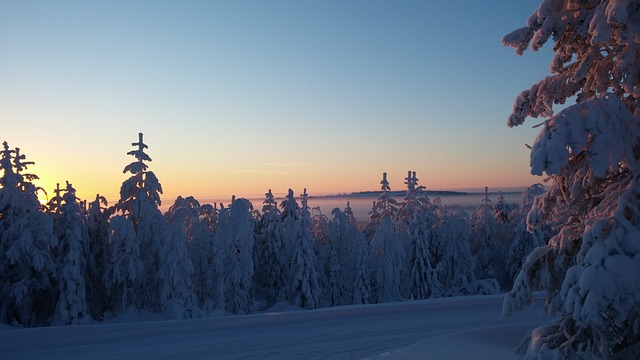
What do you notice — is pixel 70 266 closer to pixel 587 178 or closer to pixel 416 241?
pixel 416 241

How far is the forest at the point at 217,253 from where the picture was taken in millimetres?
29984

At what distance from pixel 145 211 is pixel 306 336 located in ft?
70.2

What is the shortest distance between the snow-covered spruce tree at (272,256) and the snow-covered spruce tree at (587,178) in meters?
39.2

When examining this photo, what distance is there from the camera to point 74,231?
101 ft

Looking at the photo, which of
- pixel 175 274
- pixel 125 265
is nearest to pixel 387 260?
pixel 175 274

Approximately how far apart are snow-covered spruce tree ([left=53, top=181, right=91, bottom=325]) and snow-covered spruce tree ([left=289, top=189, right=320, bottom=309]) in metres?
16.5

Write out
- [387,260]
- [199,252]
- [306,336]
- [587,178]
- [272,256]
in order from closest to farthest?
[587,178], [306,336], [199,252], [387,260], [272,256]

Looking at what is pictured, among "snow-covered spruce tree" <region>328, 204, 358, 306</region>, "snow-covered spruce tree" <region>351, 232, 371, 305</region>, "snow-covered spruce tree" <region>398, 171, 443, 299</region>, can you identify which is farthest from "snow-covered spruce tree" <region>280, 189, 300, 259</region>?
"snow-covered spruce tree" <region>398, 171, 443, 299</region>

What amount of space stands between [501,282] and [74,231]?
43373 millimetres

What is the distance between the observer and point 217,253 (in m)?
38.5

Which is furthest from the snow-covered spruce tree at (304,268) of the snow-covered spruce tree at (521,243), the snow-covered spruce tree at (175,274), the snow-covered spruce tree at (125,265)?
the snow-covered spruce tree at (521,243)

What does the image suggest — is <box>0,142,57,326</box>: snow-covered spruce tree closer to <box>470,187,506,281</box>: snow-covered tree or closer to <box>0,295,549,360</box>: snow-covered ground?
<box>0,295,549,360</box>: snow-covered ground

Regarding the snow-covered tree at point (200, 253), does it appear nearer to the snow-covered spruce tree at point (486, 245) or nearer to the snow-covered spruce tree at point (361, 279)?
the snow-covered spruce tree at point (361, 279)

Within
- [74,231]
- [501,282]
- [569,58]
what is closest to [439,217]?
[501,282]
